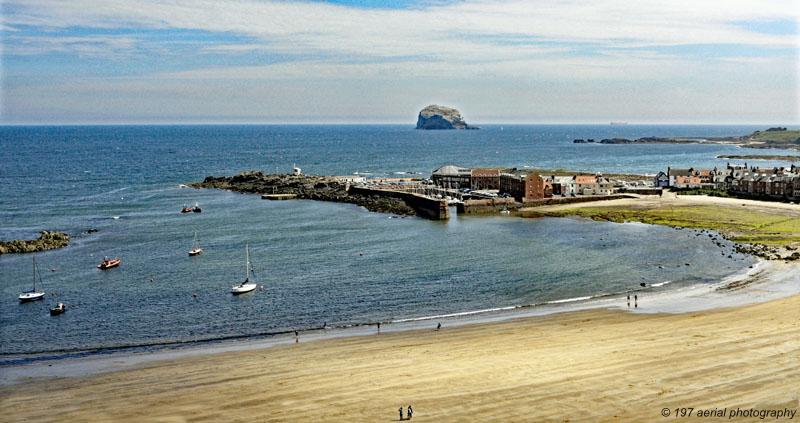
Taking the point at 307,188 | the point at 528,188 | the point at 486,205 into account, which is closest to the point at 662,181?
the point at 528,188

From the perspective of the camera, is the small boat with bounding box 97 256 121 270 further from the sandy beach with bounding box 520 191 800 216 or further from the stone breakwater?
the sandy beach with bounding box 520 191 800 216

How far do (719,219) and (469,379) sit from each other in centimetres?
6336

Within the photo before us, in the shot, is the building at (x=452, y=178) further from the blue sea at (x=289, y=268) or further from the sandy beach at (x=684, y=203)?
the blue sea at (x=289, y=268)

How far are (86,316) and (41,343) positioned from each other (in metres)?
4.99

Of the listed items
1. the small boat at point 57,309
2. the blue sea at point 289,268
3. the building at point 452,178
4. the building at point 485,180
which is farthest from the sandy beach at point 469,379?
the building at point 452,178

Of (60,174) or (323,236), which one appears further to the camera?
(60,174)

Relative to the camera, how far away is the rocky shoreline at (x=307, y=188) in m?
98.8

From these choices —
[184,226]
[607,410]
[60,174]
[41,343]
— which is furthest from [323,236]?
[60,174]

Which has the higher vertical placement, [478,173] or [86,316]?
[478,173]

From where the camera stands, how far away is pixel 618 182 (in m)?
121

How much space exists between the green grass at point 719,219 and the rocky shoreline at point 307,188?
77.9 feet

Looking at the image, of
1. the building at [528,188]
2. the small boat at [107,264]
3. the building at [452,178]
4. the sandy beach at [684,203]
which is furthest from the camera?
the building at [452,178]

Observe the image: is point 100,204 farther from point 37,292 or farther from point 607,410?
point 607,410

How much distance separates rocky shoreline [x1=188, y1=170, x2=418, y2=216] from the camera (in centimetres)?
9875
